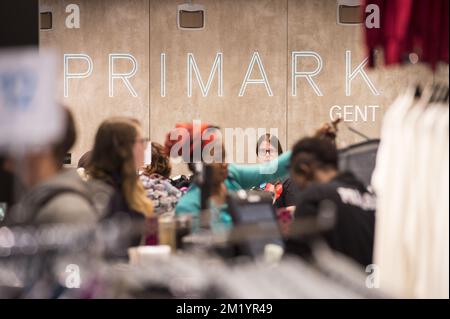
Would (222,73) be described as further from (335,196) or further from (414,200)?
(414,200)

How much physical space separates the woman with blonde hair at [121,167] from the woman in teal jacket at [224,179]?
151 millimetres

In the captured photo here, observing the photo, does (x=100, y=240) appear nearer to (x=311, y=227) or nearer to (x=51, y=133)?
(x=51, y=133)

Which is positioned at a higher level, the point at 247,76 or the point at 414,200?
the point at 247,76

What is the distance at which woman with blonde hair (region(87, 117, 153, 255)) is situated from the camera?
112 inches

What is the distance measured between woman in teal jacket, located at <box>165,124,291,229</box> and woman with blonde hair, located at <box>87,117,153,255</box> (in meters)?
0.15

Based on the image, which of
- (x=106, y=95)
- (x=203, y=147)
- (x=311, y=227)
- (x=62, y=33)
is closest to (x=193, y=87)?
(x=106, y=95)

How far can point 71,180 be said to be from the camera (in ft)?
9.07

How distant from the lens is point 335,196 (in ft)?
9.54

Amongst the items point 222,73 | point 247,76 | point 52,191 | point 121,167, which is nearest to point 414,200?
point 121,167

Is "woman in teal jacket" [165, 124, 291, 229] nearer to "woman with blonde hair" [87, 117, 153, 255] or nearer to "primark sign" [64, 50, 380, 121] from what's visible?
"woman with blonde hair" [87, 117, 153, 255]

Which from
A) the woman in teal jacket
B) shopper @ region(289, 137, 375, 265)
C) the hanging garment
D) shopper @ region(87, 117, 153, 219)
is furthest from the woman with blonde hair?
the hanging garment

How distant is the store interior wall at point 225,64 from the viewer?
3232 millimetres

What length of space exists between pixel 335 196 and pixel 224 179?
0.40 m

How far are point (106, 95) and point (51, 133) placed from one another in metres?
1.37
